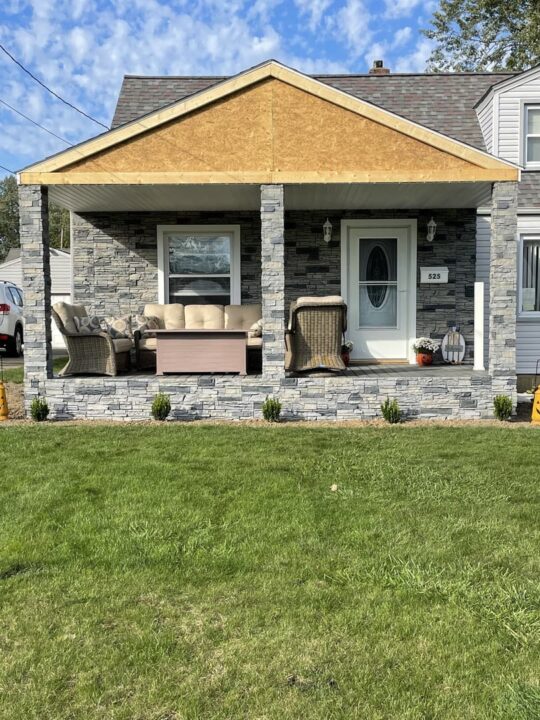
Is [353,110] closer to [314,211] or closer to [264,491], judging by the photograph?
[314,211]

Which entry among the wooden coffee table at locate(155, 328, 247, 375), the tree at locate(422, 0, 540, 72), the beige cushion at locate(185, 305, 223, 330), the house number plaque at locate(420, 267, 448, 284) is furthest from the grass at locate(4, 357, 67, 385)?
the tree at locate(422, 0, 540, 72)

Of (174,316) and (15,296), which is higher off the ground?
(15,296)

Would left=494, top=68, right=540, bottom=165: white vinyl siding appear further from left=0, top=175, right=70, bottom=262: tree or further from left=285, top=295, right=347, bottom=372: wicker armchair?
left=0, top=175, right=70, bottom=262: tree

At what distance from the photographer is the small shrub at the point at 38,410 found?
7277mm

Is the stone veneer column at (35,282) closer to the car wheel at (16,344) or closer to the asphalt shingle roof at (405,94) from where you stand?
the asphalt shingle roof at (405,94)

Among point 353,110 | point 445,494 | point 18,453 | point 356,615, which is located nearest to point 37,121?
point 353,110

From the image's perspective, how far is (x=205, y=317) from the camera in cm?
971

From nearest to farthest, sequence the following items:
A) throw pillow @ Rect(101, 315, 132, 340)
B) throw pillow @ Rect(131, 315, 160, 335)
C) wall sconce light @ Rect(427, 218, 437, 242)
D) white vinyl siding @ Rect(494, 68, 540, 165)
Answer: throw pillow @ Rect(101, 315, 132, 340)
throw pillow @ Rect(131, 315, 160, 335)
wall sconce light @ Rect(427, 218, 437, 242)
white vinyl siding @ Rect(494, 68, 540, 165)

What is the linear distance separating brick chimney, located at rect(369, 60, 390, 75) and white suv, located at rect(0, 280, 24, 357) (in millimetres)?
9353

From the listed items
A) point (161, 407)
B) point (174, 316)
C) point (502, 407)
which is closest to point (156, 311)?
point (174, 316)

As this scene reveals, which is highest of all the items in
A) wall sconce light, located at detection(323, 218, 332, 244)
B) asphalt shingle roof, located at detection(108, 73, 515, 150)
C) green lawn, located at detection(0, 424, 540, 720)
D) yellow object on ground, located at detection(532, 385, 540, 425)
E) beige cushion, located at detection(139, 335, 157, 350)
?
asphalt shingle roof, located at detection(108, 73, 515, 150)

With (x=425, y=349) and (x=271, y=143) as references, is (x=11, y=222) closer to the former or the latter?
(x=425, y=349)

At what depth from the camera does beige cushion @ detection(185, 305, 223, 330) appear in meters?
9.70

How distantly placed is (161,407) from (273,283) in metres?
1.99
